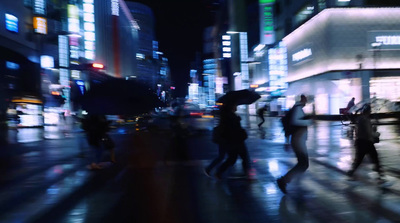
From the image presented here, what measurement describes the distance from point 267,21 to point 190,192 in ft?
123

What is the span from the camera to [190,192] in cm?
677

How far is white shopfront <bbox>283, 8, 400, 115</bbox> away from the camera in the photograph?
107ft

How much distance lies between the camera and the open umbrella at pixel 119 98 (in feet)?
24.1

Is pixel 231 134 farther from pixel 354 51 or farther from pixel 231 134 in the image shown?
pixel 354 51

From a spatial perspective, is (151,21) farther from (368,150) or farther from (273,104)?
(368,150)

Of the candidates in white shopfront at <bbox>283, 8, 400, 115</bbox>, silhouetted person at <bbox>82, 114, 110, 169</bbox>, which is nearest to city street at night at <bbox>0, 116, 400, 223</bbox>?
silhouetted person at <bbox>82, 114, 110, 169</bbox>

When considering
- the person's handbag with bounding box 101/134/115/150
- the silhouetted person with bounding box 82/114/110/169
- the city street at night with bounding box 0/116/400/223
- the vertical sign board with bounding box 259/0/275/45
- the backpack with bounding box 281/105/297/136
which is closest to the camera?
the city street at night with bounding box 0/116/400/223

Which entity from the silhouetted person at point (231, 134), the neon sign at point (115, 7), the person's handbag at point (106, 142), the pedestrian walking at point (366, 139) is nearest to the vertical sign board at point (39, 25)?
the person's handbag at point (106, 142)

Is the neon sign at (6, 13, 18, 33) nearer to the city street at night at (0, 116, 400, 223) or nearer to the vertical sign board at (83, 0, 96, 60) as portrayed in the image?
the city street at night at (0, 116, 400, 223)

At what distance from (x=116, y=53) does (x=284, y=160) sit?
9103 cm

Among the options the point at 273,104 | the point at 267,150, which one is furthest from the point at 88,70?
the point at 267,150

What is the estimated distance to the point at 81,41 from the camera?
5144 centimetres

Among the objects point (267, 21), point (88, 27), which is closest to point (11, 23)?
point (88, 27)

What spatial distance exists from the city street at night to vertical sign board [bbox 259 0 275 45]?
32.2 m
